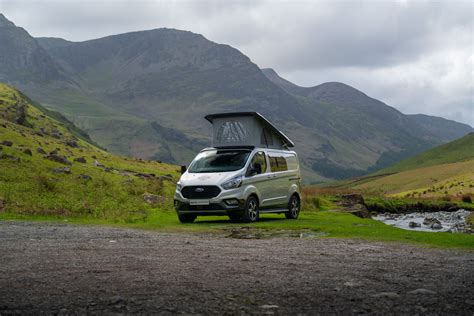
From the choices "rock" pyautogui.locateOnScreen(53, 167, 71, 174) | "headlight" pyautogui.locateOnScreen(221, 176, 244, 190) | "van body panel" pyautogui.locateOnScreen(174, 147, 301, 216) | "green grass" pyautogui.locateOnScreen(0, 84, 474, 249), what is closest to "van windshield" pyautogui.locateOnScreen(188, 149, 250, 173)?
"van body panel" pyautogui.locateOnScreen(174, 147, 301, 216)

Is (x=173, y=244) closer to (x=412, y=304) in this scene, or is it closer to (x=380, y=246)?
(x=380, y=246)

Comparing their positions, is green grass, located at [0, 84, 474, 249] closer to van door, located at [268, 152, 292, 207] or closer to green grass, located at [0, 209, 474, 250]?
green grass, located at [0, 209, 474, 250]

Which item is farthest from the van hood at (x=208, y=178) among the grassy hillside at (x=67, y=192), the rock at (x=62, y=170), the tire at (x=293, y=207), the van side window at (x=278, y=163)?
the rock at (x=62, y=170)

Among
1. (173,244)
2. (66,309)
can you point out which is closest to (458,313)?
(66,309)

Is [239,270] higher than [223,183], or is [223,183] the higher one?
[223,183]

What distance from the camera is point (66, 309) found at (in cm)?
666

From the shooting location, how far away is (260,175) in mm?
23031

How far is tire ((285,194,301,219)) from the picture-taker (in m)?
25.3

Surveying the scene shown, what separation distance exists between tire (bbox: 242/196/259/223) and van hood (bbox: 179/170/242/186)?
3.96ft

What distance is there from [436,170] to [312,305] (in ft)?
459

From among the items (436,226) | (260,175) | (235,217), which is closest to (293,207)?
(260,175)

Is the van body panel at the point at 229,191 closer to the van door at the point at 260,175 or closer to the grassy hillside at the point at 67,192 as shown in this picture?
the van door at the point at 260,175

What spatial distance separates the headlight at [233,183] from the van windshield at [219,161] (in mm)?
596

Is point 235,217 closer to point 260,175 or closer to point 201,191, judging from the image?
point 201,191
